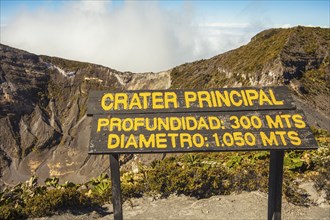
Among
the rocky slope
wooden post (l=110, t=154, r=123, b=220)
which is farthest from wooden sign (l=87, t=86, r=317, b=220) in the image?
the rocky slope

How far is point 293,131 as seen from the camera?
769cm

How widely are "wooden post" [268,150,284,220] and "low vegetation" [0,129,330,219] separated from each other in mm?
4314

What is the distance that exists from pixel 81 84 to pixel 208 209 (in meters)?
61.7

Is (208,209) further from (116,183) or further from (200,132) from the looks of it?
(200,132)

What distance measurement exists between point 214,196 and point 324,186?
4182mm

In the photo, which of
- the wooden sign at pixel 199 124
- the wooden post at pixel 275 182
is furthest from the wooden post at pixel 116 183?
the wooden post at pixel 275 182

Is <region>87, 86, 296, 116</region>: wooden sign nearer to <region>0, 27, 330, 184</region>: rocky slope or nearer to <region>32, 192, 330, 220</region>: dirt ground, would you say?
<region>32, 192, 330, 220</region>: dirt ground

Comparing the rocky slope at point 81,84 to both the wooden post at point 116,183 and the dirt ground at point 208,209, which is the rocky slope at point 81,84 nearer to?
the dirt ground at point 208,209

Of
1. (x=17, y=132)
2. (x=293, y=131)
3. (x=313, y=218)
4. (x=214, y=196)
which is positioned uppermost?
(x=17, y=132)

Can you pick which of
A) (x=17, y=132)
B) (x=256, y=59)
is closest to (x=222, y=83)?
(x=256, y=59)

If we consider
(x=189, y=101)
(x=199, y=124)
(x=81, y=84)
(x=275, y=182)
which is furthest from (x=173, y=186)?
(x=81, y=84)

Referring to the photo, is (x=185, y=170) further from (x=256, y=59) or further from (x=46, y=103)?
(x=46, y=103)

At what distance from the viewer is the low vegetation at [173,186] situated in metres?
12.4

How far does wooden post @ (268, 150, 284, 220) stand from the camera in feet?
27.2
